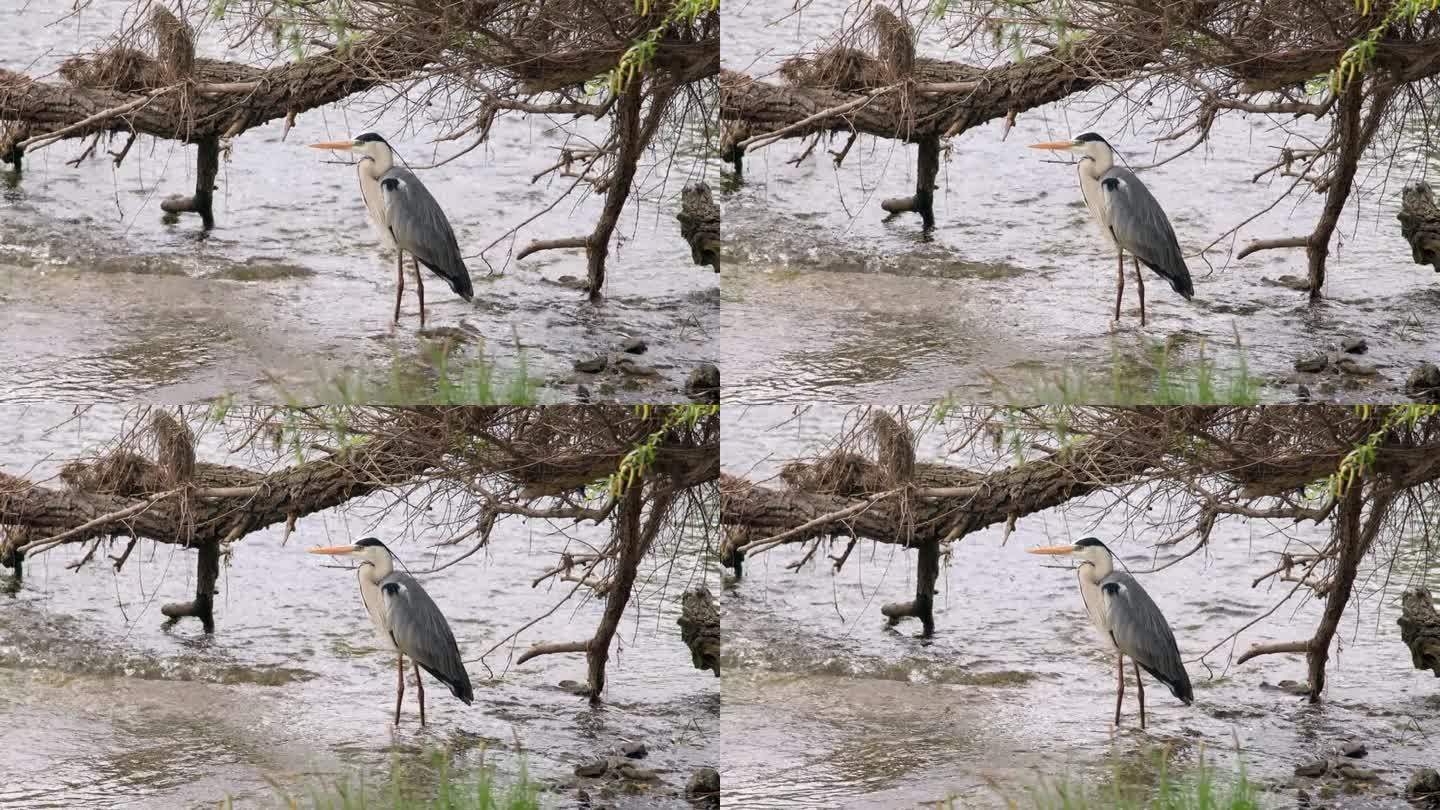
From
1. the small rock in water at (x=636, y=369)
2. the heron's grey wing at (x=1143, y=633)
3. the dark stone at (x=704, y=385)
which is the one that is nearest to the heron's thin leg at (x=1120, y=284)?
the heron's grey wing at (x=1143, y=633)

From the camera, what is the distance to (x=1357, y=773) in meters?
7.18

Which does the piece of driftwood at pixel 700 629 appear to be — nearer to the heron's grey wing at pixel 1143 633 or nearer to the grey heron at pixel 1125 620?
the grey heron at pixel 1125 620

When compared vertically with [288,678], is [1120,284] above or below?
above

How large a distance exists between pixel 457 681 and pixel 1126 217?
2.65 meters

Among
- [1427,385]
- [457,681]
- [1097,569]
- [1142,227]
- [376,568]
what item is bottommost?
[457,681]

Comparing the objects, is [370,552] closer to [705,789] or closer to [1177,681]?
[705,789]

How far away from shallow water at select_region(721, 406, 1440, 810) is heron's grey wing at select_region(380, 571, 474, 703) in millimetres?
897

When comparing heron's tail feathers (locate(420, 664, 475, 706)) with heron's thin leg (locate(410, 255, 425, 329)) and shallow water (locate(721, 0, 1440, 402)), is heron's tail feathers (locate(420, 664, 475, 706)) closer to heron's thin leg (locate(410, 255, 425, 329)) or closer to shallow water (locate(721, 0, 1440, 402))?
heron's thin leg (locate(410, 255, 425, 329))

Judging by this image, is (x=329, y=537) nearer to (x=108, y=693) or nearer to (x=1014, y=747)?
(x=108, y=693)

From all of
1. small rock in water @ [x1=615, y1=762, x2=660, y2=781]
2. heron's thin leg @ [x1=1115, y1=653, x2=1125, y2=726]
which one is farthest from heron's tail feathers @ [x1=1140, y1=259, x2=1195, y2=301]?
small rock in water @ [x1=615, y1=762, x2=660, y2=781]

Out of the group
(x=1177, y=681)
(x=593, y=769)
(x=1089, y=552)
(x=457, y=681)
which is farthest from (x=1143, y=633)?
(x=457, y=681)

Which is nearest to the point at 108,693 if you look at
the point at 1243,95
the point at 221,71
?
the point at 221,71

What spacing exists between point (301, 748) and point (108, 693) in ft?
2.65

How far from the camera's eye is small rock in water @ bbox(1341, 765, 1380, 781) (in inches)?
282
